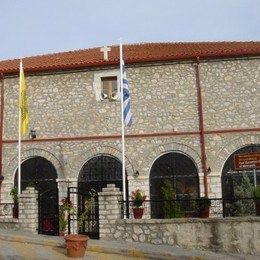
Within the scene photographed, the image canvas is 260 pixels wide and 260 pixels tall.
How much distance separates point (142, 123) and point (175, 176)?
8.09ft

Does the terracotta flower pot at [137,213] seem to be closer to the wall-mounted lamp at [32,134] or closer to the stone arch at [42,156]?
the stone arch at [42,156]

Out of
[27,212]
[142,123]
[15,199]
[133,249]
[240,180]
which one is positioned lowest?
[133,249]

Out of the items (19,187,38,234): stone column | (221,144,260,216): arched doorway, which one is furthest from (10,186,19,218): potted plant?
Answer: (221,144,260,216): arched doorway

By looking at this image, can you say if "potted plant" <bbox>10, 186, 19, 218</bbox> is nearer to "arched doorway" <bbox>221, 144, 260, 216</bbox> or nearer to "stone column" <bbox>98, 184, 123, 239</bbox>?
"stone column" <bbox>98, 184, 123, 239</bbox>

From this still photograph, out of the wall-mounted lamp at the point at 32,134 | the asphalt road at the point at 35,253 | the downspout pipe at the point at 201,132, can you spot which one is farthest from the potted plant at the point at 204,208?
the wall-mounted lamp at the point at 32,134

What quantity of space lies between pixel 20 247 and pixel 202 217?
16.8ft

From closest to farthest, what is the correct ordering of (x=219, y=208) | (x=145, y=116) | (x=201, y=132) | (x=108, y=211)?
1. (x=108, y=211)
2. (x=219, y=208)
3. (x=201, y=132)
4. (x=145, y=116)

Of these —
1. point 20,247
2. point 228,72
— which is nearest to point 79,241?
point 20,247

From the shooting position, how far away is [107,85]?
17766 mm

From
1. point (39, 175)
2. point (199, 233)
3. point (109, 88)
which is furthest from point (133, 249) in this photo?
point (109, 88)

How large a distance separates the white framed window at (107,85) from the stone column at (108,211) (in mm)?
5960

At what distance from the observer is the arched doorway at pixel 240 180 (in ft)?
43.9

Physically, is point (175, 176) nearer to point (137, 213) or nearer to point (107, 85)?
point (137, 213)

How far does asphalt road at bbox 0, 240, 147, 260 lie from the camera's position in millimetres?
9805
